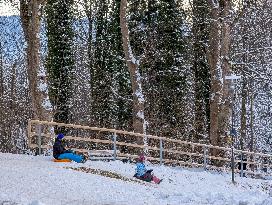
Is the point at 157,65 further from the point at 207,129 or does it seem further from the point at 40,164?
the point at 40,164

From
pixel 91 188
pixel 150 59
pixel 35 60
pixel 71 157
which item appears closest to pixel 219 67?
pixel 35 60

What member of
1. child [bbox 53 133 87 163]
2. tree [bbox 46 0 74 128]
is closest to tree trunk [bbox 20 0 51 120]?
child [bbox 53 133 87 163]

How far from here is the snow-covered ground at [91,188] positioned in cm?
1086

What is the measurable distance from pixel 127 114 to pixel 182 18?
6.69 m

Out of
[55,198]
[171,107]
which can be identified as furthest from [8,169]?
[171,107]

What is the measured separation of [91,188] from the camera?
12547 millimetres

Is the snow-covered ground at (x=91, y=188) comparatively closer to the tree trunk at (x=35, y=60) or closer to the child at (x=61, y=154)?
the child at (x=61, y=154)

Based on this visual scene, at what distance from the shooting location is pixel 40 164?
1569 centimetres

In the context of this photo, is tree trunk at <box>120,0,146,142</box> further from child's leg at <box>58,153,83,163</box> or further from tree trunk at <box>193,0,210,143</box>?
tree trunk at <box>193,0,210,143</box>

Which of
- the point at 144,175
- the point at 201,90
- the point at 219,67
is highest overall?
the point at 219,67

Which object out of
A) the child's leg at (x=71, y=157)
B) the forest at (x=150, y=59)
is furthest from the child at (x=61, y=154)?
the forest at (x=150, y=59)

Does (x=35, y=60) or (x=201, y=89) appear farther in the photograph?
(x=201, y=89)

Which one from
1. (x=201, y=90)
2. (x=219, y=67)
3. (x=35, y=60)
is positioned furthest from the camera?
(x=201, y=90)

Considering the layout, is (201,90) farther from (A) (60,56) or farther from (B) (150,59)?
(A) (60,56)
